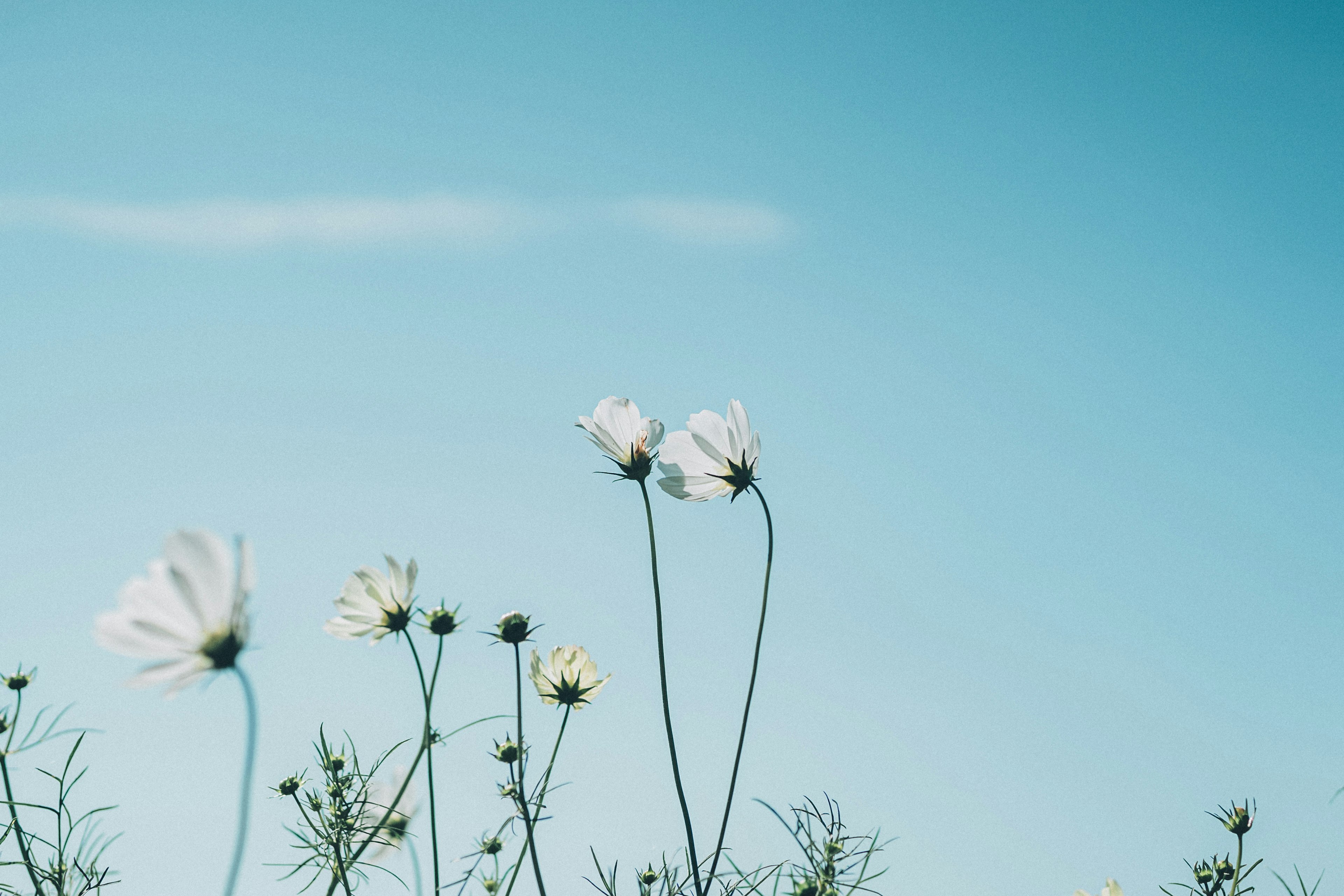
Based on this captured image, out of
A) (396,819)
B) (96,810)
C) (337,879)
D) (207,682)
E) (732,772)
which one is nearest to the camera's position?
(207,682)

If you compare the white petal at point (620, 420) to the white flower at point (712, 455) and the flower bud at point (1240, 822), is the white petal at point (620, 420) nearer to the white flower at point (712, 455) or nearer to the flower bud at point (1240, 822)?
the white flower at point (712, 455)

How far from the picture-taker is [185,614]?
47 cm

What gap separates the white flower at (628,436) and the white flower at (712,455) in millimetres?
28

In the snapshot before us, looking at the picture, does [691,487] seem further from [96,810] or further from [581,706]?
[96,810]

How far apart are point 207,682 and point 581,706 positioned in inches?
27.3

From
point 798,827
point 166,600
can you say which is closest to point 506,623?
point 798,827

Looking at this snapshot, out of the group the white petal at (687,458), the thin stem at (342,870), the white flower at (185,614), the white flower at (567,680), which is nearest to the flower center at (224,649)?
the white flower at (185,614)

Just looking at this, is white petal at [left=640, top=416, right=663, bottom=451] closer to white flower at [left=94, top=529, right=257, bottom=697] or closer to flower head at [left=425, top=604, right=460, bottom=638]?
flower head at [left=425, top=604, right=460, bottom=638]

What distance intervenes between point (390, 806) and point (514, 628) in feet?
1.15

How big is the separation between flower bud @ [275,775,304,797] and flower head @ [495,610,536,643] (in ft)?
1.61

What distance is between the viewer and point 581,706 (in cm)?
111

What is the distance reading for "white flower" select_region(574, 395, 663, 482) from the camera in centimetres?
117

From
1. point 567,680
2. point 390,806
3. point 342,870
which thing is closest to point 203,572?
point 342,870

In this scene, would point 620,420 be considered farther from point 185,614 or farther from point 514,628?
point 185,614
